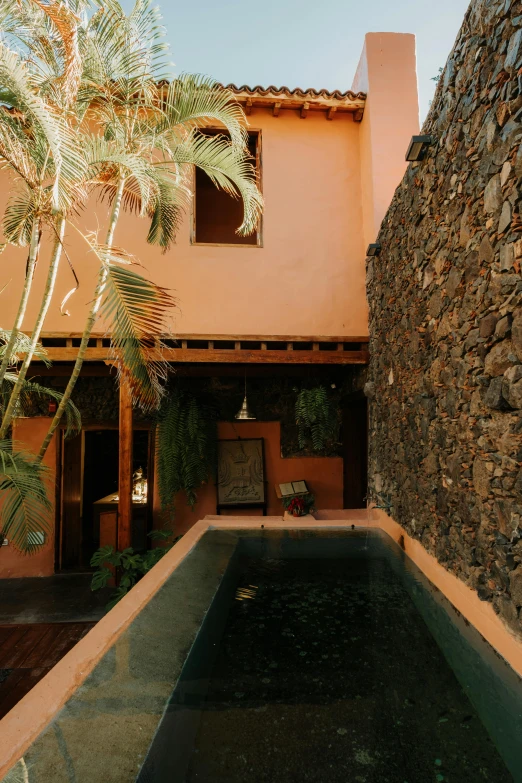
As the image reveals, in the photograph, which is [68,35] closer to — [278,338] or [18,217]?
[18,217]

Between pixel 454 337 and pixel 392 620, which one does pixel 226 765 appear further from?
pixel 454 337

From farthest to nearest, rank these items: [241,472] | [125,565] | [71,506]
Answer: [71,506], [241,472], [125,565]

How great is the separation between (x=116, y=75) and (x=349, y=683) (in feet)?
16.5

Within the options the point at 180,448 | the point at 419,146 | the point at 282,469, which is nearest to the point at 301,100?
the point at 419,146

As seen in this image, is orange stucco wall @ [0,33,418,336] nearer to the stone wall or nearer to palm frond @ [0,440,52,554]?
the stone wall

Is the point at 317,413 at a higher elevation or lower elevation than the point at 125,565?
higher

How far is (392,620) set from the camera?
2.96 m

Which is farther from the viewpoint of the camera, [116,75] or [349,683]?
[116,75]

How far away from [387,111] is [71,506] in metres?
7.34

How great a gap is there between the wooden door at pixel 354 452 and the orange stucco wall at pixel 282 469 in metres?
0.14

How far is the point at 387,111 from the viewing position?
5.68 m

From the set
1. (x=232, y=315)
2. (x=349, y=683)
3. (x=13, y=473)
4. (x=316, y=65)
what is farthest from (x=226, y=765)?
(x=316, y=65)

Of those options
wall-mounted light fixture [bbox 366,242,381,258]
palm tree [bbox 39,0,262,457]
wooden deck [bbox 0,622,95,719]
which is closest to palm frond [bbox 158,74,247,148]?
palm tree [bbox 39,0,262,457]

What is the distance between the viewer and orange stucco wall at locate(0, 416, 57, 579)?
6.65m
